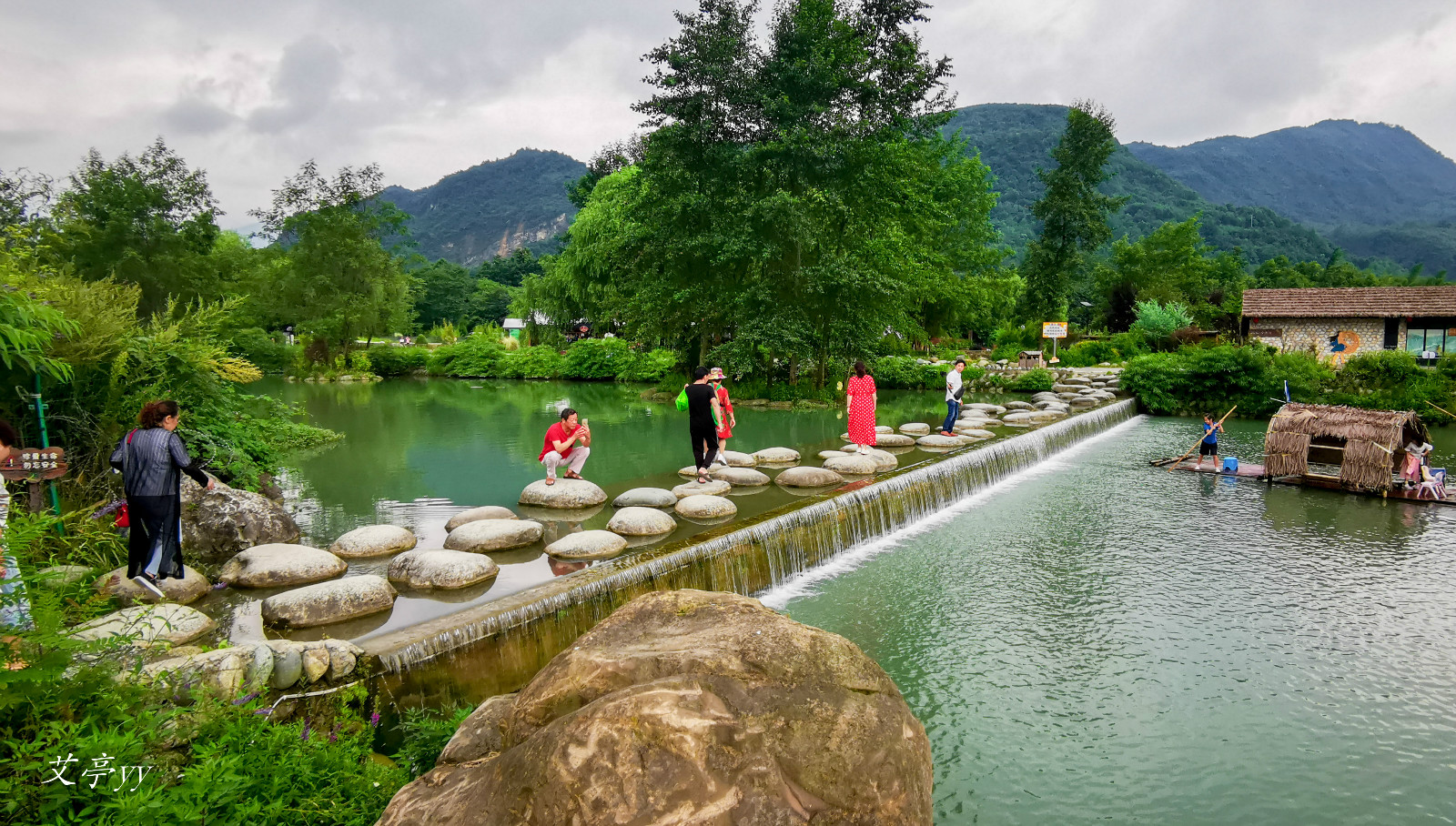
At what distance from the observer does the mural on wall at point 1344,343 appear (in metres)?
28.5

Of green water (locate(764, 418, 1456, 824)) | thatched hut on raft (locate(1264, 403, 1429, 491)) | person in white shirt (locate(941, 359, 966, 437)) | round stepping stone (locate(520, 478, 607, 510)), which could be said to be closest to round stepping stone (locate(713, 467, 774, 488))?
round stepping stone (locate(520, 478, 607, 510))

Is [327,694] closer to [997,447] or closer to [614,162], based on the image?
[997,447]

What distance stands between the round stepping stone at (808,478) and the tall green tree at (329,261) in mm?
34110

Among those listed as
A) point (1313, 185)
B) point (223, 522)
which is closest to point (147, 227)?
point (223, 522)

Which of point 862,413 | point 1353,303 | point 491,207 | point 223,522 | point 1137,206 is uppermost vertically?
point 491,207

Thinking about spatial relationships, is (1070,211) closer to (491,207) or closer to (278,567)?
(278,567)

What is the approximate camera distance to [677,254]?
22.0 meters

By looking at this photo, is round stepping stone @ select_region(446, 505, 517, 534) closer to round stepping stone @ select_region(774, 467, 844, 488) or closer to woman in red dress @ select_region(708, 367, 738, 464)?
woman in red dress @ select_region(708, 367, 738, 464)

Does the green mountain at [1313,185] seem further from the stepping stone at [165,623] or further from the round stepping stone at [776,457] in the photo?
the stepping stone at [165,623]

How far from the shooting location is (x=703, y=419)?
1049cm

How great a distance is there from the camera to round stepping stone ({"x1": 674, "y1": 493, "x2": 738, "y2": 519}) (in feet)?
30.6

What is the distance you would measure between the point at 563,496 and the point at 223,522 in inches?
149

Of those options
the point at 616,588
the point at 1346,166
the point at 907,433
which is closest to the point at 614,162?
the point at 907,433

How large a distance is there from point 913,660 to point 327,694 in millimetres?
4568
